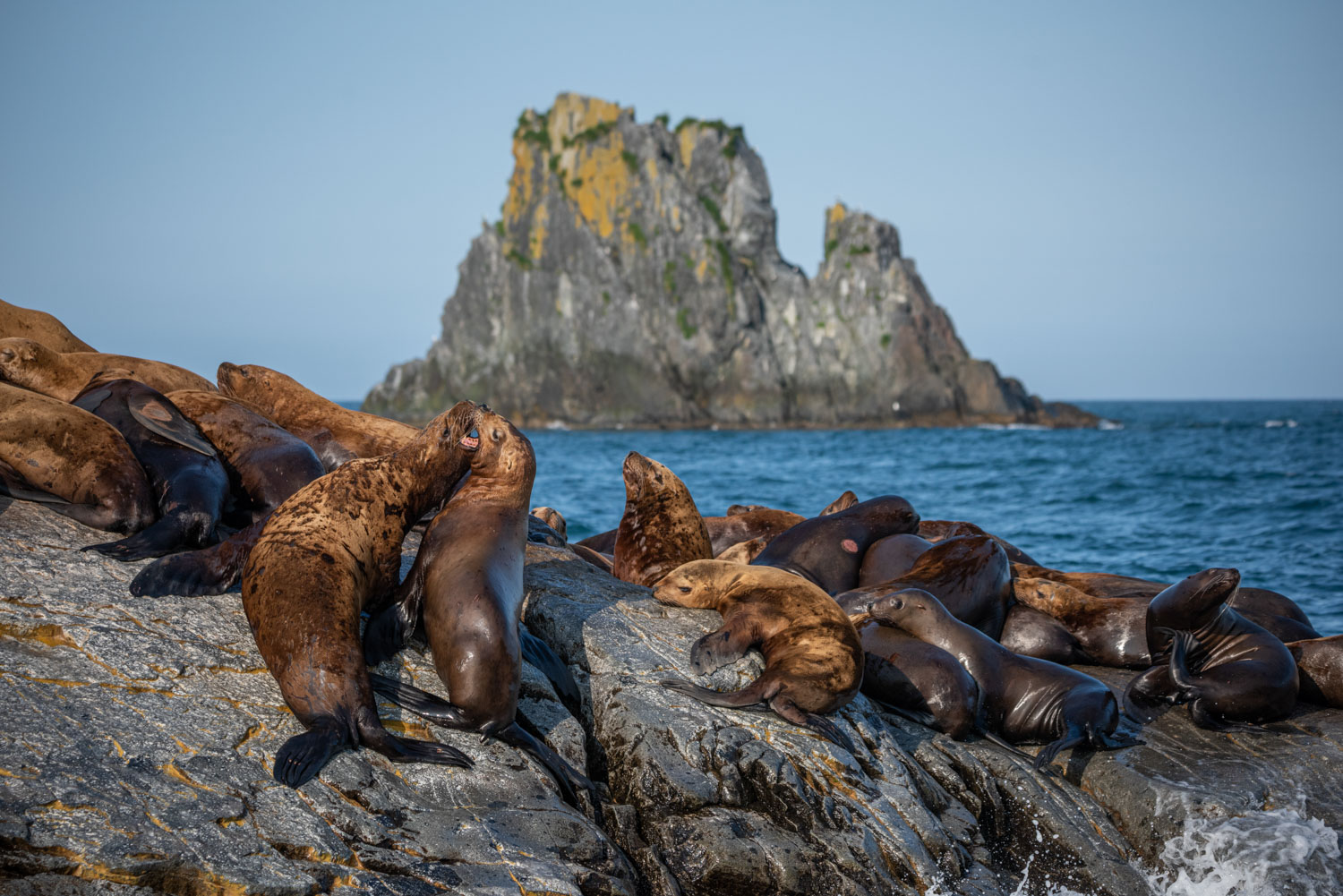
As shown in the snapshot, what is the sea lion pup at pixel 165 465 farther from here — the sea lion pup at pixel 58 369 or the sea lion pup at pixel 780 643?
the sea lion pup at pixel 780 643

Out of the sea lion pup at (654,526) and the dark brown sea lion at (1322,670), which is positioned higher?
the sea lion pup at (654,526)

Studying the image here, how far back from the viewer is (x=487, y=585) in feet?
15.6

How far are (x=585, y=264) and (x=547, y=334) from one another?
6402 millimetres

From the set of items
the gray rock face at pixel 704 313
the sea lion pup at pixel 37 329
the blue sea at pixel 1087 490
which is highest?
the gray rock face at pixel 704 313

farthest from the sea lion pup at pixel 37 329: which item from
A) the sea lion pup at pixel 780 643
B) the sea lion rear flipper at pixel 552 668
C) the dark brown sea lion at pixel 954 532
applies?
the dark brown sea lion at pixel 954 532

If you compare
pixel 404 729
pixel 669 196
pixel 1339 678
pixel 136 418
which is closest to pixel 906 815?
pixel 404 729

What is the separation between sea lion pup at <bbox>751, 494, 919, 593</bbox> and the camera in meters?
7.71

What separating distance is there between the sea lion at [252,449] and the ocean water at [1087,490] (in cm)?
1008

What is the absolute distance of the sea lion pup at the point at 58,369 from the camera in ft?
22.2

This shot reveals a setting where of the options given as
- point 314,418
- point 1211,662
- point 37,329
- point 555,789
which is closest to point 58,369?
point 37,329

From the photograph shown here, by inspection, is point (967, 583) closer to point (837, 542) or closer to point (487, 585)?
point (837, 542)

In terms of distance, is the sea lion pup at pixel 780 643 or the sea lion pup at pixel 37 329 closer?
the sea lion pup at pixel 780 643

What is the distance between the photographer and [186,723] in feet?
13.4

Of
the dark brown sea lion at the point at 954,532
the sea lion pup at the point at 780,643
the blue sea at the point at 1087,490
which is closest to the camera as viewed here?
the sea lion pup at the point at 780,643
